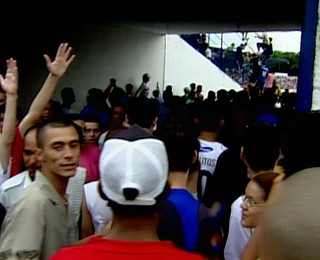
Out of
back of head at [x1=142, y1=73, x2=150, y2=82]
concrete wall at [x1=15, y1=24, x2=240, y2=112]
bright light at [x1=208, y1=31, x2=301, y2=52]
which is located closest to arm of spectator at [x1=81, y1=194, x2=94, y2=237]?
concrete wall at [x1=15, y1=24, x2=240, y2=112]

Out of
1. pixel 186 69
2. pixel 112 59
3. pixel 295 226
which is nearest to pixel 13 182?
pixel 295 226

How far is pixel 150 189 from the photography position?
91.0 inches

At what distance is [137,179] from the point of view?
228 cm

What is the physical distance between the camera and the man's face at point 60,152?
3.59 meters

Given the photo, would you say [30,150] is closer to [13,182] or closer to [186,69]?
[13,182]

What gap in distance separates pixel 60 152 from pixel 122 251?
1540mm

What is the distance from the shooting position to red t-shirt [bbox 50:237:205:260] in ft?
7.20

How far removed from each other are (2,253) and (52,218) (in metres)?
0.33

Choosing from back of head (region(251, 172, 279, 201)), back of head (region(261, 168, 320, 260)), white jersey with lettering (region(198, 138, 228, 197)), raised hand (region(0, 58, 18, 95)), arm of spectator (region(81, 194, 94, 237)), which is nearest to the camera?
back of head (region(261, 168, 320, 260))

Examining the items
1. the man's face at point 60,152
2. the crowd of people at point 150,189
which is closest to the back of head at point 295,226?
the crowd of people at point 150,189

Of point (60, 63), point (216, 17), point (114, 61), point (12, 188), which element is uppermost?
point (216, 17)

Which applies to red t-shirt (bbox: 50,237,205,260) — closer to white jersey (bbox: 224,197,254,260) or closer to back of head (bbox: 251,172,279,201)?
back of head (bbox: 251,172,279,201)

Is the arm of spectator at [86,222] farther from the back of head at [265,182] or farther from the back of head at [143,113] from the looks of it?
the back of head at [143,113]

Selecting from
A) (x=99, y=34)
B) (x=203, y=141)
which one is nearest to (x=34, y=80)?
(x=99, y=34)
